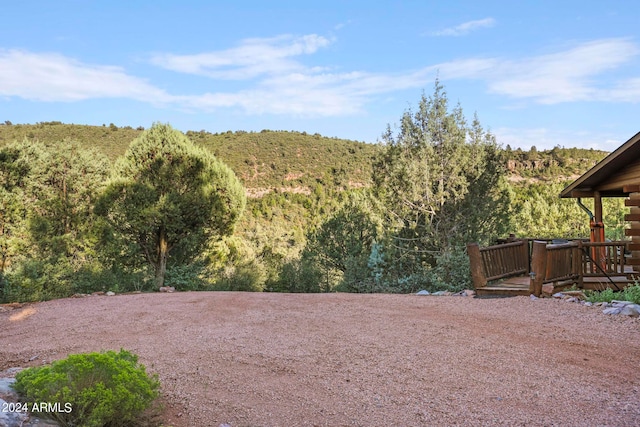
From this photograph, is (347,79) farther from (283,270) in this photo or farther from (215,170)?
(283,270)

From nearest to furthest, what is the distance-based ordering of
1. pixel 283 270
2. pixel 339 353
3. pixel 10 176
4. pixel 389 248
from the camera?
pixel 339 353
pixel 389 248
pixel 10 176
pixel 283 270

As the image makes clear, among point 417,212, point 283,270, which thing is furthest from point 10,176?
point 417,212

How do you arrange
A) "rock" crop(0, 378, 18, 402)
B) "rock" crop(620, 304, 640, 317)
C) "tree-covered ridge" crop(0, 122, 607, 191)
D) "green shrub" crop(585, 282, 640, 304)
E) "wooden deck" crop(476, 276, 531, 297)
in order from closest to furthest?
"rock" crop(0, 378, 18, 402)
"rock" crop(620, 304, 640, 317)
"green shrub" crop(585, 282, 640, 304)
"wooden deck" crop(476, 276, 531, 297)
"tree-covered ridge" crop(0, 122, 607, 191)

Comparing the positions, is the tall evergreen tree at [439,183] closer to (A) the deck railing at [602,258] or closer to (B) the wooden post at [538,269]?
(A) the deck railing at [602,258]

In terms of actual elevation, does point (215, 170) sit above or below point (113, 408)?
above

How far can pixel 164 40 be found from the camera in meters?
16.8

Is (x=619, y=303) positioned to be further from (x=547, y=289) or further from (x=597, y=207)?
(x=597, y=207)

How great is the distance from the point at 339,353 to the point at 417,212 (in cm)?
921

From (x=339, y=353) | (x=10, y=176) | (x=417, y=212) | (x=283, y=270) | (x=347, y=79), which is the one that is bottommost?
(x=283, y=270)

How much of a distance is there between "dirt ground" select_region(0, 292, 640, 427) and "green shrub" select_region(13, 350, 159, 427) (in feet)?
1.29

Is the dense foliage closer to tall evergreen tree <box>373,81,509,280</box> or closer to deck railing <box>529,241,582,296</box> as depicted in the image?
tall evergreen tree <box>373,81,509,280</box>

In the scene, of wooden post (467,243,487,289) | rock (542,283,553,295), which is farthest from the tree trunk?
rock (542,283,553,295)

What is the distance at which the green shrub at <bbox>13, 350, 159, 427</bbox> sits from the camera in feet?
9.36

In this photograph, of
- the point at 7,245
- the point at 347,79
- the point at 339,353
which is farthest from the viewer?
the point at 347,79
